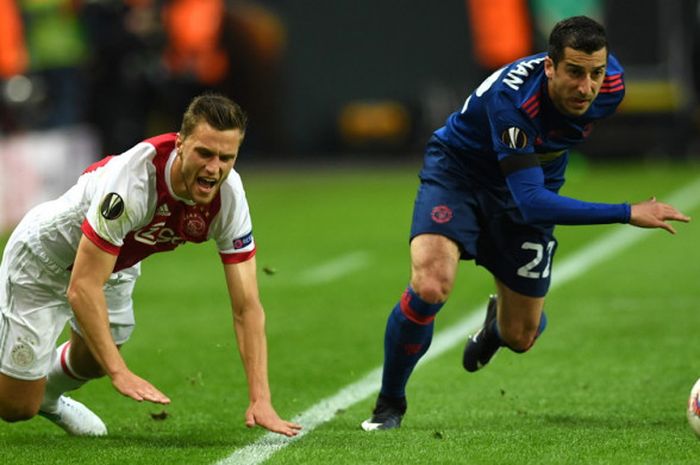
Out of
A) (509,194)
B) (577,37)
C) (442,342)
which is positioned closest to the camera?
(577,37)

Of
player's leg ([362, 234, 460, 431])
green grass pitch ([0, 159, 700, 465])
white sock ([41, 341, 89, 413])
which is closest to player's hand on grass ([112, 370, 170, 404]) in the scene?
green grass pitch ([0, 159, 700, 465])

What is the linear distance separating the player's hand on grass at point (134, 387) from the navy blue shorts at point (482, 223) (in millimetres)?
1718

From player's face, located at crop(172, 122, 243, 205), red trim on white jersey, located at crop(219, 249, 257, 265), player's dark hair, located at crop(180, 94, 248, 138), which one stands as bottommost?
red trim on white jersey, located at crop(219, 249, 257, 265)

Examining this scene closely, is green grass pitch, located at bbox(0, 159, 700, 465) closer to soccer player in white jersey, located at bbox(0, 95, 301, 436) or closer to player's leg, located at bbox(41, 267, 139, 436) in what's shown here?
player's leg, located at bbox(41, 267, 139, 436)

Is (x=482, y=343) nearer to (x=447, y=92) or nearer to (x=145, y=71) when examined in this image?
(x=145, y=71)

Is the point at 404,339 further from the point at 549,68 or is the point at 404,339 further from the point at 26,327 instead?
the point at 26,327

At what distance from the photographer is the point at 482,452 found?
629 cm

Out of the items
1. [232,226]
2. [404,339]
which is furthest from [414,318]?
[232,226]

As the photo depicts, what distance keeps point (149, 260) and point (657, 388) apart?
7.27 meters

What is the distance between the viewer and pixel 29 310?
683cm

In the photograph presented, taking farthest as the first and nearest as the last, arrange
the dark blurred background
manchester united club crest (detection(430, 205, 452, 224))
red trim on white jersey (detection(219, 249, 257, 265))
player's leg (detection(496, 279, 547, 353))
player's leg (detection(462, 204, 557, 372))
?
1. the dark blurred background
2. player's leg (detection(496, 279, 547, 353))
3. player's leg (detection(462, 204, 557, 372))
4. manchester united club crest (detection(430, 205, 452, 224))
5. red trim on white jersey (detection(219, 249, 257, 265))

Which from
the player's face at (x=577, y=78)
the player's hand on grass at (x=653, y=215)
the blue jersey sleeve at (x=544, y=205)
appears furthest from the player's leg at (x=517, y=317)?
the player's hand on grass at (x=653, y=215)

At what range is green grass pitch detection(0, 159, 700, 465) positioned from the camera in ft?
21.3

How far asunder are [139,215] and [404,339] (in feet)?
4.82
